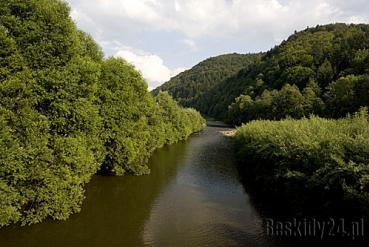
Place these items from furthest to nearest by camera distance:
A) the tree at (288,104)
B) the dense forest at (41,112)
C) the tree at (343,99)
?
the tree at (288,104) < the tree at (343,99) < the dense forest at (41,112)

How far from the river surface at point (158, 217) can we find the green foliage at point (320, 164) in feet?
12.7

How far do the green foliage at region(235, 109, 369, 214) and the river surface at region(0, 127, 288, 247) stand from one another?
12.7ft

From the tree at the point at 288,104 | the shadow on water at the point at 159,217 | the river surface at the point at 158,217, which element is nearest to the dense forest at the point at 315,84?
the tree at the point at 288,104

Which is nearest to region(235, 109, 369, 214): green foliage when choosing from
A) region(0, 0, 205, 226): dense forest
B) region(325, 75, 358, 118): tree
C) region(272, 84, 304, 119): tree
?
region(0, 0, 205, 226): dense forest

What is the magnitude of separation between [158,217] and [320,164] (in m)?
13.2

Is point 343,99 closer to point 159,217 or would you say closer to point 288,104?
point 288,104

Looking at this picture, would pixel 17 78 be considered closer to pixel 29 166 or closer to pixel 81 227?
pixel 29 166

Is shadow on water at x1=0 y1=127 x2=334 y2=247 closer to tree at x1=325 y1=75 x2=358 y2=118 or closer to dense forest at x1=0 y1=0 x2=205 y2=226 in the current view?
dense forest at x1=0 y1=0 x2=205 y2=226

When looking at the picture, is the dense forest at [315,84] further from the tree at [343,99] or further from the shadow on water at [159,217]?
the shadow on water at [159,217]

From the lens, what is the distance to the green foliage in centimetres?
1880

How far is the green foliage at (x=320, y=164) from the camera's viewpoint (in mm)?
18797

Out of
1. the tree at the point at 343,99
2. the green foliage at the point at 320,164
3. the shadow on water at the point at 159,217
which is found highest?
the tree at the point at 343,99

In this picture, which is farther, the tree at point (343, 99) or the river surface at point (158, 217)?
the tree at point (343, 99)

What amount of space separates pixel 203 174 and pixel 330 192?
23590 mm
